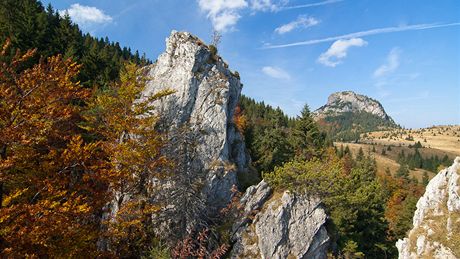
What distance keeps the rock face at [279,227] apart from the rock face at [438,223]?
1145 centimetres

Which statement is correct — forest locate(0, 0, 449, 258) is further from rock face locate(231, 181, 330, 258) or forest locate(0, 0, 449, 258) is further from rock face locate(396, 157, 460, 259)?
rock face locate(396, 157, 460, 259)

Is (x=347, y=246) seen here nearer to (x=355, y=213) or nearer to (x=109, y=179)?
(x=355, y=213)

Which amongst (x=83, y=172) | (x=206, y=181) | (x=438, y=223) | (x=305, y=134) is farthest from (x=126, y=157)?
(x=305, y=134)

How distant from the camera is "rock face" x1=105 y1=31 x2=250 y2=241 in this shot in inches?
904

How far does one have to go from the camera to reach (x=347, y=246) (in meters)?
32.4

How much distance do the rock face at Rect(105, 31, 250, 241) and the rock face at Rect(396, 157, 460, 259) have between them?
65.2 ft

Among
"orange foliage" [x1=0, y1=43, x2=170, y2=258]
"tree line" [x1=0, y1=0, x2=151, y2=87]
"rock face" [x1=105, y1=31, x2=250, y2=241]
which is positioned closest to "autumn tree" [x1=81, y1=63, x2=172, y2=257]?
"orange foliage" [x1=0, y1=43, x2=170, y2=258]

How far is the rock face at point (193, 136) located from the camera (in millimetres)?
22953

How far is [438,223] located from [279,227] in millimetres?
19278

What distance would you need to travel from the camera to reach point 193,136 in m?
26.8

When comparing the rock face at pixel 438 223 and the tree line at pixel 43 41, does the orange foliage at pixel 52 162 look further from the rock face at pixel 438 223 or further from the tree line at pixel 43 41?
the rock face at pixel 438 223

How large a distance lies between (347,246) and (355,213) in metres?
6.92

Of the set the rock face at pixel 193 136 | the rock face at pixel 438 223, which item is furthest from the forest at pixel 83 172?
the rock face at pixel 438 223

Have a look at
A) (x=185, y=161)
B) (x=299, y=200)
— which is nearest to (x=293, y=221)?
(x=299, y=200)
